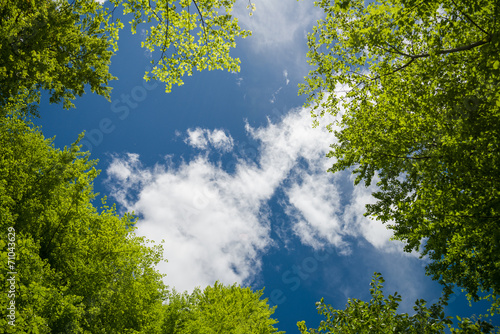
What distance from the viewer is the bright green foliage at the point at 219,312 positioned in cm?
1248

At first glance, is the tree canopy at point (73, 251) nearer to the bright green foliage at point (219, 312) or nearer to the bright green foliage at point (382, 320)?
the bright green foliage at point (219, 312)

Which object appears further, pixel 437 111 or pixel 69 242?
pixel 69 242

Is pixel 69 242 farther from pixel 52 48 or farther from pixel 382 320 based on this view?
pixel 382 320

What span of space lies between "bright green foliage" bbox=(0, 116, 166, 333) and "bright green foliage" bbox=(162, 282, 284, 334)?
0.94 metres

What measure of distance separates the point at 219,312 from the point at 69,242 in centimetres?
1035

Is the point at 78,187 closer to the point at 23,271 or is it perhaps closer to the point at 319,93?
the point at 23,271

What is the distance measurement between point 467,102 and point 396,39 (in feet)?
9.64

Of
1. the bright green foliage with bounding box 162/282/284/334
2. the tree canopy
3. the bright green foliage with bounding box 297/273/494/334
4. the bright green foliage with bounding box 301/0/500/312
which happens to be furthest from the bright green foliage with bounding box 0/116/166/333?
the bright green foliage with bounding box 301/0/500/312

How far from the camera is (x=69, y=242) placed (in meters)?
13.0

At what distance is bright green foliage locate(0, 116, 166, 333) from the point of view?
1120cm

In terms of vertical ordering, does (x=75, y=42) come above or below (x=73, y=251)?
above

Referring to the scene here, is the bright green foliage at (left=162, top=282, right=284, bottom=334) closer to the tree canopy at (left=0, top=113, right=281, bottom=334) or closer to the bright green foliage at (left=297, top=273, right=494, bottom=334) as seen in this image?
the tree canopy at (left=0, top=113, right=281, bottom=334)

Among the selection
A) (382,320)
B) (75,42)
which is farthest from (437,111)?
(75,42)

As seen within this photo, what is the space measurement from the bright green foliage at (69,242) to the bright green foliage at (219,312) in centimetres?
94
